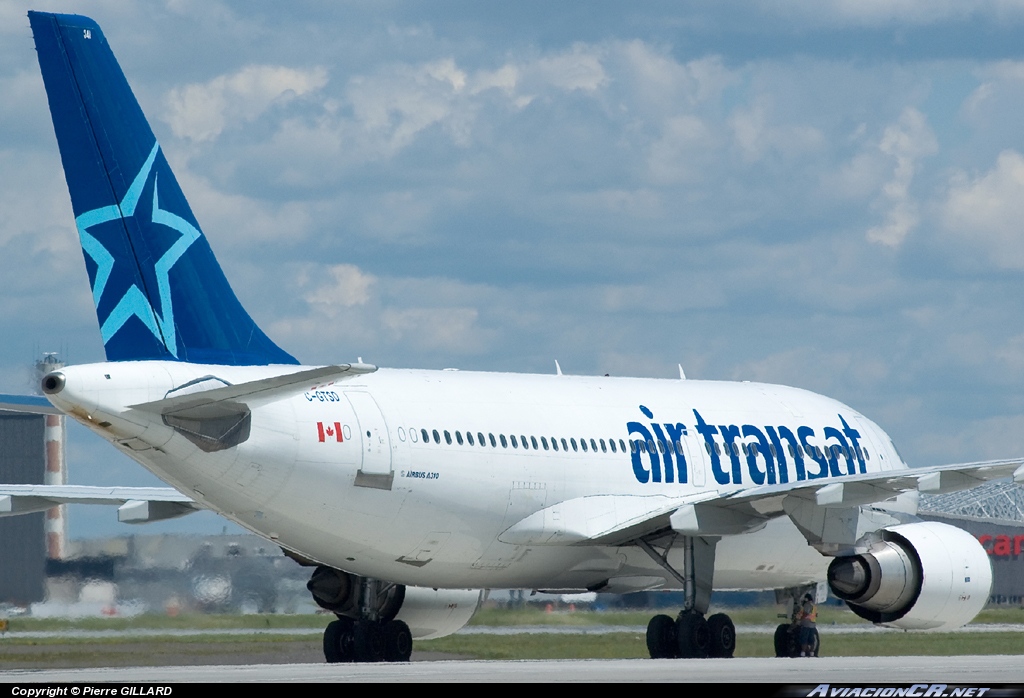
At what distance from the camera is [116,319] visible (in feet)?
76.7

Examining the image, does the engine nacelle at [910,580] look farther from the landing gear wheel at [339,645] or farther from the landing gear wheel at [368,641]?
the landing gear wheel at [339,645]

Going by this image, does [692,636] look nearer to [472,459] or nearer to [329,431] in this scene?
[472,459]

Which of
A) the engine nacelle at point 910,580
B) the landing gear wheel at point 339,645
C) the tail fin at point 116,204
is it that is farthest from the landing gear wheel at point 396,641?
the tail fin at point 116,204

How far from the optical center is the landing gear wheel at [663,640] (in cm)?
2934

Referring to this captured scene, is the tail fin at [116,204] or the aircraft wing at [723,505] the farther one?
the aircraft wing at [723,505]

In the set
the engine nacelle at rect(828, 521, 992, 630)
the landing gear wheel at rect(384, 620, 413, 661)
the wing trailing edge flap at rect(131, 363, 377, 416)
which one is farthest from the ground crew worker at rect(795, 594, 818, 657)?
the wing trailing edge flap at rect(131, 363, 377, 416)

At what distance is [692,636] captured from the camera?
1104 inches

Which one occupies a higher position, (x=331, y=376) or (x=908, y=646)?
(x=331, y=376)

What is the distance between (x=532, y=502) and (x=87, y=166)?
8.12 metres

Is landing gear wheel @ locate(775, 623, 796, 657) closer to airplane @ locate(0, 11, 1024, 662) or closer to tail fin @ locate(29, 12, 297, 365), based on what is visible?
airplane @ locate(0, 11, 1024, 662)

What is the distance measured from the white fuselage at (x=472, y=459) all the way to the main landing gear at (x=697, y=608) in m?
0.79

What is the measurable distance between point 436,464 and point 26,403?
553 centimetres
